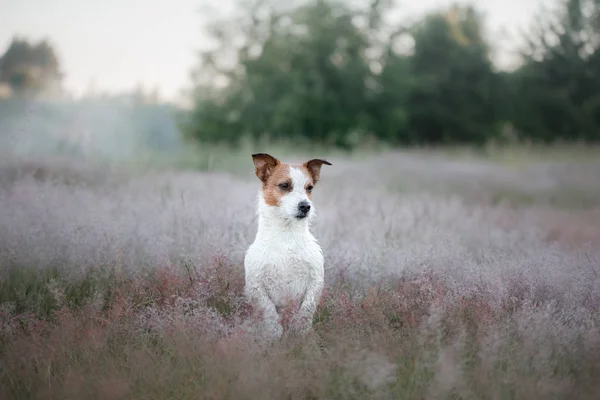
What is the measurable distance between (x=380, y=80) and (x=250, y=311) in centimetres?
2805

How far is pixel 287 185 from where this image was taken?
16.9ft

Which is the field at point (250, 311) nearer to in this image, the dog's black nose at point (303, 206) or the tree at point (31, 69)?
the dog's black nose at point (303, 206)

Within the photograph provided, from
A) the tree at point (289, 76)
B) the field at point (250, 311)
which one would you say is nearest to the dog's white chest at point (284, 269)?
the field at point (250, 311)

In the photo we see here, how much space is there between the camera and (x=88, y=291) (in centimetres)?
528

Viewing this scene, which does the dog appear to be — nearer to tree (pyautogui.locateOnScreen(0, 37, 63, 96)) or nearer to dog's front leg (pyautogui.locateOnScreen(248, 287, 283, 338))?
dog's front leg (pyautogui.locateOnScreen(248, 287, 283, 338))

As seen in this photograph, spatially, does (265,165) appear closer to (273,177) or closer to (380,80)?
(273,177)

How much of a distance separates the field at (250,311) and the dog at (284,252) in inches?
9.2

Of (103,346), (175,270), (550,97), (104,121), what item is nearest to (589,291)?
(175,270)

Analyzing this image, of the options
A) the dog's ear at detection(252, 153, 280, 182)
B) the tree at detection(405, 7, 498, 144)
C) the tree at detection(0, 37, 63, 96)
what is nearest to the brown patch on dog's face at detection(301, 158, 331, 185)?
the dog's ear at detection(252, 153, 280, 182)

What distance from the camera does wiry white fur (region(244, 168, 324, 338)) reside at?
499 centimetres

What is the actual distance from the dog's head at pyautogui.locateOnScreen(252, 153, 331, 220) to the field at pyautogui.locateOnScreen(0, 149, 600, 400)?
2.73 feet

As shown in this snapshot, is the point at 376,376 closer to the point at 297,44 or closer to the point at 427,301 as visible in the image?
the point at 427,301

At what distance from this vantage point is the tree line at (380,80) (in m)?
28.5

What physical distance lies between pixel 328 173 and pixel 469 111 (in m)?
25.9
